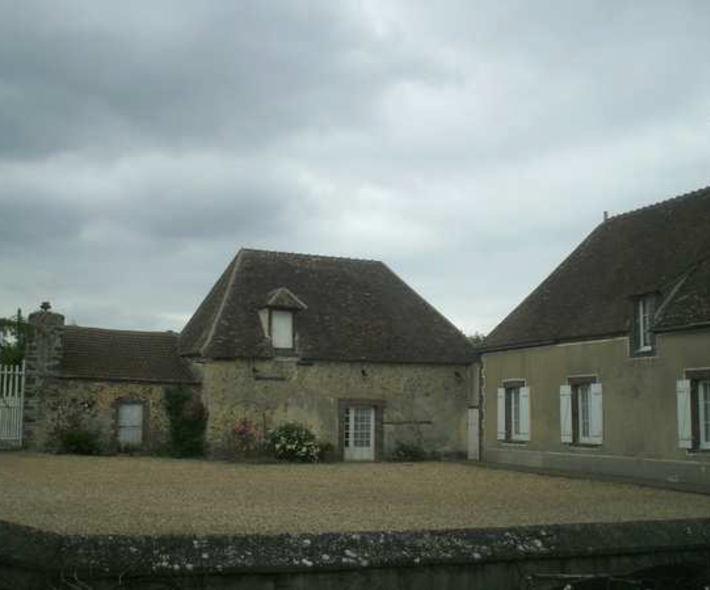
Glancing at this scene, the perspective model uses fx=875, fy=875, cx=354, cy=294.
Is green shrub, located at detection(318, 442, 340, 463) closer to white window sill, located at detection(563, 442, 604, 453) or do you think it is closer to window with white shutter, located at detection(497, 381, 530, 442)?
window with white shutter, located at detection(497, 381, 530, 442)

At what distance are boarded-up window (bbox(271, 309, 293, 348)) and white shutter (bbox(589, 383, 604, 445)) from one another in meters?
8.58

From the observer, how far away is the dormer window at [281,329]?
23.8m

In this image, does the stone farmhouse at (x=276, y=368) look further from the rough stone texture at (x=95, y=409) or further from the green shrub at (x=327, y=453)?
the green shrub at (x=327, y=453)

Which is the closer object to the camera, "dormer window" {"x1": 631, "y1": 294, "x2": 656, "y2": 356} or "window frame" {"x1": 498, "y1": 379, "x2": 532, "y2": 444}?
"dormer window" {"x1": 631, "y1": 294, "x2": 656, "y2": 356}

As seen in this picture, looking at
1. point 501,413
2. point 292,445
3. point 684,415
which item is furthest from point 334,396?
point 684,415

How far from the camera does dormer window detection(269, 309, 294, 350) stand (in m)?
23.8

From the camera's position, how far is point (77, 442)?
22.3m

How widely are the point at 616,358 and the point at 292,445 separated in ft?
28.3

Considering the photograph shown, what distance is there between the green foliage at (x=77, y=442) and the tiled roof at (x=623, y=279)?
A: 1050cm

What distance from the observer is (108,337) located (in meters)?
25.3

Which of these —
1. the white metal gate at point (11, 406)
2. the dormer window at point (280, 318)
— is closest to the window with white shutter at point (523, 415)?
the dormer window at point (280, 318)

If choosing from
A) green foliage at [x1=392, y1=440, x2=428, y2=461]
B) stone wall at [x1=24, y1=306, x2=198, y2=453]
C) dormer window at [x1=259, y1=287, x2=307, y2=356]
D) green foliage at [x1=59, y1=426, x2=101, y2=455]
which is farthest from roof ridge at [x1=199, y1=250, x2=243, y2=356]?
green foliage at [x1=392, y1=440, x2=428, y2=461]

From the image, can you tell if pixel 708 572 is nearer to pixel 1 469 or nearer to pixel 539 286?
pixel 1 469

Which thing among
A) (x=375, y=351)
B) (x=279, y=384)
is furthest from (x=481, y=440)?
(x=279, y=384)
